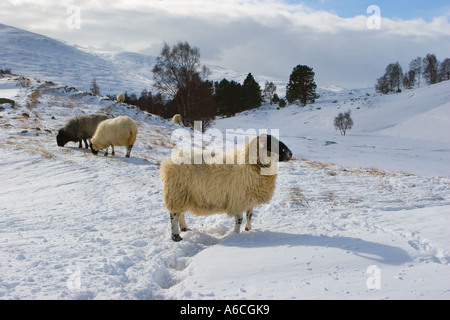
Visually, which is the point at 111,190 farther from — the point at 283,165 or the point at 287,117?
the point at 287,117

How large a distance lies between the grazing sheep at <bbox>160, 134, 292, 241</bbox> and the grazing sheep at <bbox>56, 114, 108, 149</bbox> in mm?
11241

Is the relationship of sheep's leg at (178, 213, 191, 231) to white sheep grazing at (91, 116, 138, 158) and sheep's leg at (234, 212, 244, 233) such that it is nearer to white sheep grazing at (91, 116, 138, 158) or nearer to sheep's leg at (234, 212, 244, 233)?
sheep's leg at (234, 212, 244, 233)

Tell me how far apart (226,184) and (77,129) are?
12.3 m

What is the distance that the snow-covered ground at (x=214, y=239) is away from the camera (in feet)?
13.9

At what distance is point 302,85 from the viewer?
7069 centimetres

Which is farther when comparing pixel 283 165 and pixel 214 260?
pixel 283 165

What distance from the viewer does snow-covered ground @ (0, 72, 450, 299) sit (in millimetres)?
4250

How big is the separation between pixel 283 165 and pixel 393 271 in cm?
932

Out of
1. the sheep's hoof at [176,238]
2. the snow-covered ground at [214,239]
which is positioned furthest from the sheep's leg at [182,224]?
the sheep's hoof at [176,238]

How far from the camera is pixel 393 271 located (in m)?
4.35

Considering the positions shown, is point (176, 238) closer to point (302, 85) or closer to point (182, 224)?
point (182, 224)

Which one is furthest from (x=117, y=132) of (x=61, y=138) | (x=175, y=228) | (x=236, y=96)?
(x=236, y=96)

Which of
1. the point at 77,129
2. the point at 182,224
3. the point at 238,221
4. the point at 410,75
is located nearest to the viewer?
the point at 238,221

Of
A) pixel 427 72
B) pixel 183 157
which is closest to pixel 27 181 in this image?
pixel 183 157
